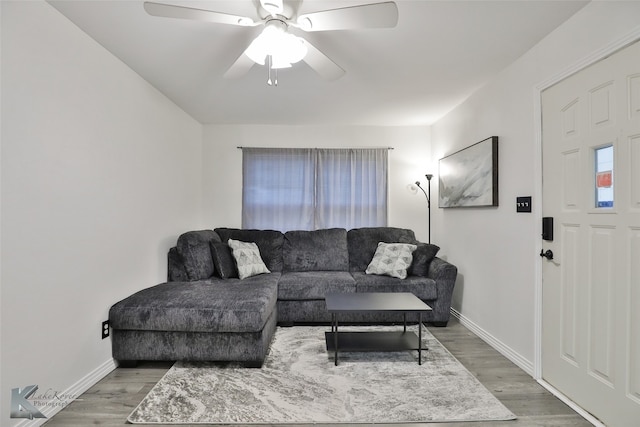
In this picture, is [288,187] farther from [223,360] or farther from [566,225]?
[566,225]

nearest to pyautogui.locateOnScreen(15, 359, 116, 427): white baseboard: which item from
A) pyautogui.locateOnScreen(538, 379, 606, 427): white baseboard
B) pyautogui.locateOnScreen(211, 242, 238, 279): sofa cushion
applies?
pyautogui.locateOnScreen(211, 242, 238, 279): sofa cushion

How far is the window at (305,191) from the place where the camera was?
13.5ft

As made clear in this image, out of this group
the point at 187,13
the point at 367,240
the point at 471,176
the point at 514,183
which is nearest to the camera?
the point at 187,13

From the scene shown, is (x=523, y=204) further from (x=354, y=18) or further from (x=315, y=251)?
(x=315, y=251)

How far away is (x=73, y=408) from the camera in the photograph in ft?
5.98

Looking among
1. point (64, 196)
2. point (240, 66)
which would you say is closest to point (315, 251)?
point (240, 66)

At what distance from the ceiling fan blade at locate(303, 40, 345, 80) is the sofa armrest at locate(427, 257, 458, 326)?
7.23ft

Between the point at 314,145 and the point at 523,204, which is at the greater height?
the point at 314,145

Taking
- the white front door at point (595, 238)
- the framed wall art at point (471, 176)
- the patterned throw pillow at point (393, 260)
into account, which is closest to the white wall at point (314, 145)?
the framed wall art at point (471, 176)

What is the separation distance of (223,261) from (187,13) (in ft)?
7.61

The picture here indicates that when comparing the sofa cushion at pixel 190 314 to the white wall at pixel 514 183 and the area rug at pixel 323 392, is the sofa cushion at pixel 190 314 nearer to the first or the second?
the area rug at pixel 323 392

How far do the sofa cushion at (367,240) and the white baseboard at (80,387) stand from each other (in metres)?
2.55

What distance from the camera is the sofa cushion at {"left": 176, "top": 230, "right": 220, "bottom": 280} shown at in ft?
9.97

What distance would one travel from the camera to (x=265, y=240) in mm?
3699
